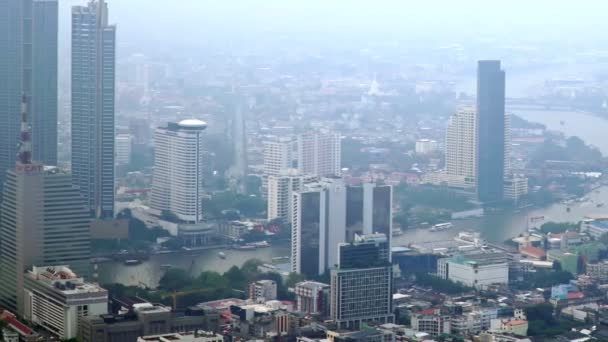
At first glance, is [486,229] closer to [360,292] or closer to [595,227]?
[595,227]

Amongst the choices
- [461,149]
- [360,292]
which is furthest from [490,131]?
[360,292]

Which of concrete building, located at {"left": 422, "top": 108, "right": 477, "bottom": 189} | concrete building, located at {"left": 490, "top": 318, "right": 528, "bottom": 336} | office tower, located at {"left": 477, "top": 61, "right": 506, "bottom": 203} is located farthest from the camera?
concrete building, located at {"left": 422, "top": 108, "right": 477, "bottom": 189}

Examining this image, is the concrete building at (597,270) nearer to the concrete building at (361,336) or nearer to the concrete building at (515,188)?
the concrete building at (361,336)

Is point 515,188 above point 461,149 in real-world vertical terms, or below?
below

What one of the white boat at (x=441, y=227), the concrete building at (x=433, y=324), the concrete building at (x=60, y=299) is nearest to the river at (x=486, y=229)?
the white boat at (x=441, y=227)

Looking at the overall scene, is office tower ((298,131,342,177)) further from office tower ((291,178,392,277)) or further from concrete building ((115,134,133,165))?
office tower ((291,178,392,277))

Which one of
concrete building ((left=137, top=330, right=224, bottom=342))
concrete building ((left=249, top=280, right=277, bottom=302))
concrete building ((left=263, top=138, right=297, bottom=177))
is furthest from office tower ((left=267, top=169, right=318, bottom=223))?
concrete building ((left=137, top=330, right=224, bottom=342))
